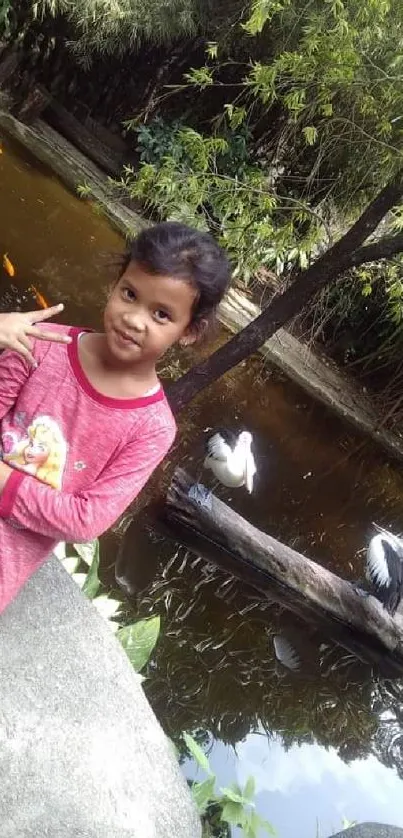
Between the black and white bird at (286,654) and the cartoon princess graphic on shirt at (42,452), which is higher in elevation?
the cartoon princess graphic on shirt at (42,452)

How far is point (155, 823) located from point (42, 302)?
3715 millimetres

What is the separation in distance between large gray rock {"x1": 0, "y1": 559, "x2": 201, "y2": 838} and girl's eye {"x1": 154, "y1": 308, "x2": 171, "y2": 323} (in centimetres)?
82

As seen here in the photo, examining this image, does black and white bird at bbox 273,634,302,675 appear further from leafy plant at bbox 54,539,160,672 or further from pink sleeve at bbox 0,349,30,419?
pink sleeve at bbox 0,349,30,419

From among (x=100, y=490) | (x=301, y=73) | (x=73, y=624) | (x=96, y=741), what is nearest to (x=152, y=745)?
(x=96, y=741)

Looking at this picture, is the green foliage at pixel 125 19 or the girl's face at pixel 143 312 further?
the green foliage at pixel 125 19

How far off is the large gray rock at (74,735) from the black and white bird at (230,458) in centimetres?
214

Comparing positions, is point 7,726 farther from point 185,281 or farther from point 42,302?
point 42,302

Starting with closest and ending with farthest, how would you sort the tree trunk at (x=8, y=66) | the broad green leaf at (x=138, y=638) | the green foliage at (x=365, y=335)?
1. the broad green leaf at (x=138, y=638)
2. the green foliage at (x=365, y=335)
3. the tree trunk at (x=8, y=66)

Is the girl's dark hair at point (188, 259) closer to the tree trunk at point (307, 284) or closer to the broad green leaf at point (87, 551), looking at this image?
the broad green leaf at point (87, 551)

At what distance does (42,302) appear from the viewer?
490 centimetres

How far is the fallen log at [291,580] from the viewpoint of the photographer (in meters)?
4.07

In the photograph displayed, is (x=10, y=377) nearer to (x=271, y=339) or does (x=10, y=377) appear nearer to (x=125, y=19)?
(x=271, y=339)

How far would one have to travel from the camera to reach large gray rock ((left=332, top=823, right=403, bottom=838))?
87.6 inches

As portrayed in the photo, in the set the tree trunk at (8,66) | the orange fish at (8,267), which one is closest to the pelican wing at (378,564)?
the orange fish at (8,267)
